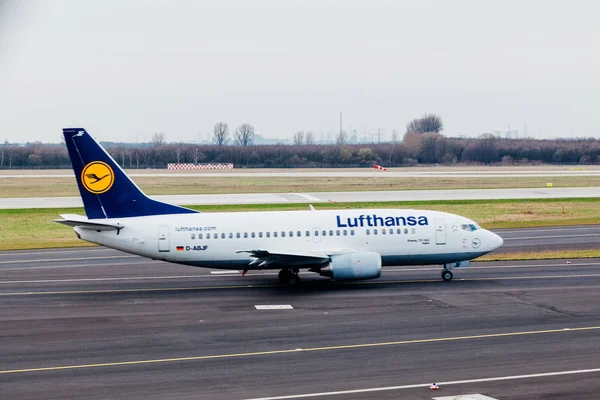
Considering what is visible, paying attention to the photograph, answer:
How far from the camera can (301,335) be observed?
26938 millimetres

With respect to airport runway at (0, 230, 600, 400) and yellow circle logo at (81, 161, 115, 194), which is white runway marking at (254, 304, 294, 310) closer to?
airport runway at (0, 230, 600, 400)

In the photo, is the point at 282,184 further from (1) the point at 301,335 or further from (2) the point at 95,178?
(1) the point at 301,335

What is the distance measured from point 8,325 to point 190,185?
8579 cm

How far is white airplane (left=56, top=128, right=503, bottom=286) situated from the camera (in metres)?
35.7

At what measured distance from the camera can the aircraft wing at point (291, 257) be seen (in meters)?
34.8

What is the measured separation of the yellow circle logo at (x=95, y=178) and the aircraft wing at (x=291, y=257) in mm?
7060

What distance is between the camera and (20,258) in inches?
1914

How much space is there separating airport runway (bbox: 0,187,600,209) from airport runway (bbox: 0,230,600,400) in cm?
4191

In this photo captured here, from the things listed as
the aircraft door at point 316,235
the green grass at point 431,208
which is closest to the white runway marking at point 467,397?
the aircraft door at point 316,235

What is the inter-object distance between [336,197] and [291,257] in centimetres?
5364

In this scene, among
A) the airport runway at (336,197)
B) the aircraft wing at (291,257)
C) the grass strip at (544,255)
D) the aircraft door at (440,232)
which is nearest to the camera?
the aircraft wing at (291,257)

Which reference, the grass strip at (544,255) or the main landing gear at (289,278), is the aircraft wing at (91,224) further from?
the grass strip at (544,255)

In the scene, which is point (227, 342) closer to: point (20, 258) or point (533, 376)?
point (533, 376)

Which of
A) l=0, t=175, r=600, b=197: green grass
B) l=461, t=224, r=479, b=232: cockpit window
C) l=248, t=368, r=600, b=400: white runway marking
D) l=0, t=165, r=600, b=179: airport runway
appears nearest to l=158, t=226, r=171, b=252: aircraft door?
l=461, t=224, r=479, b=232: cockpit window
